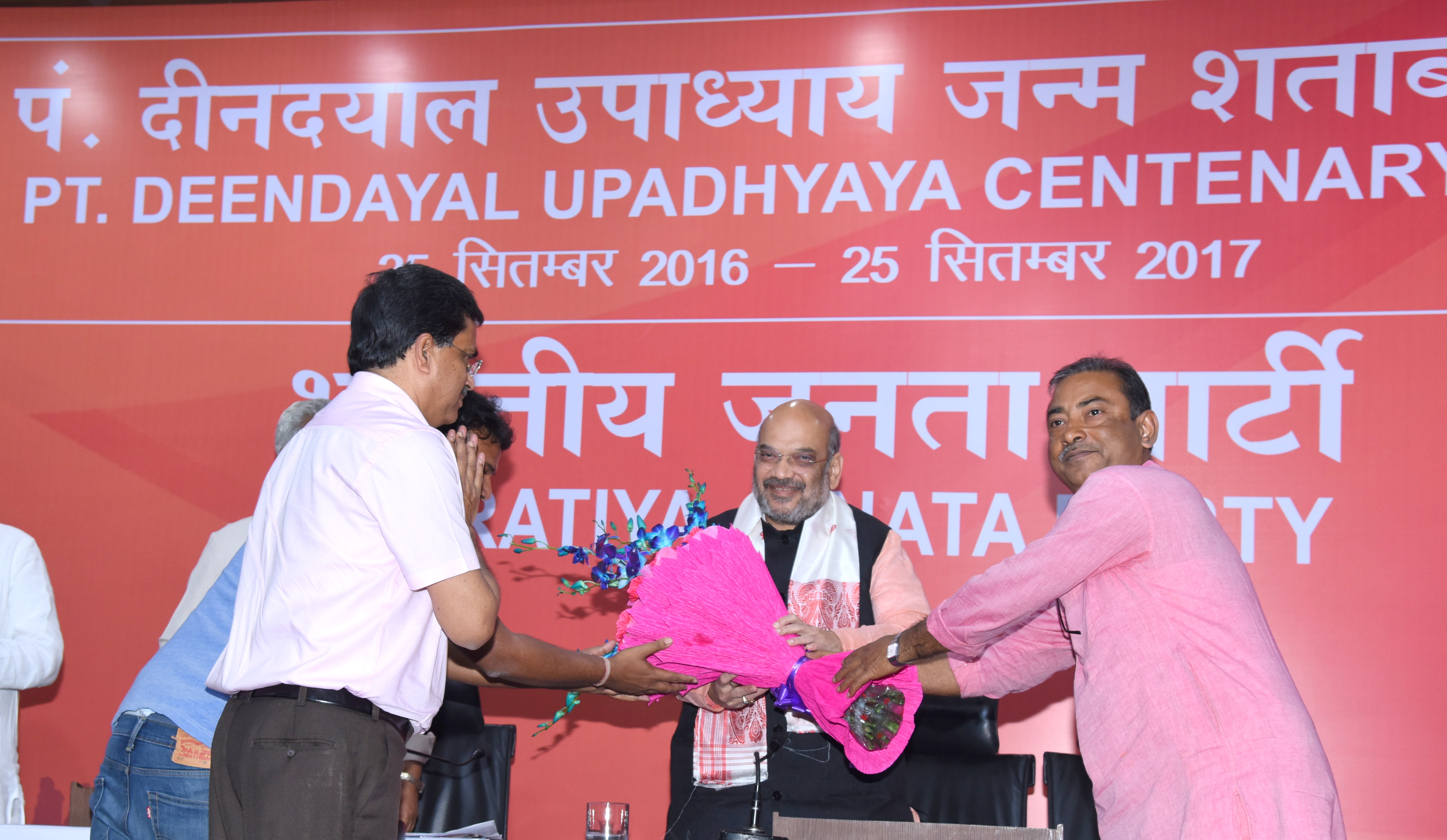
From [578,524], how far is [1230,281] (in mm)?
2260

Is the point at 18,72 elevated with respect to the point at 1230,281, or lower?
elevated

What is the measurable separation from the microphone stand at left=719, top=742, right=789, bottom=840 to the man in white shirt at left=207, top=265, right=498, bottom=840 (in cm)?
56

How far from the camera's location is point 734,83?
421 cm

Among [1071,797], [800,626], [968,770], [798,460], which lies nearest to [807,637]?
[800,626]

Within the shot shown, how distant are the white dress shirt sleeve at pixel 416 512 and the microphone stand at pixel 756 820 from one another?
2.18 ft

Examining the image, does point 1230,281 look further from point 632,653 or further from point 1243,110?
point 632,653

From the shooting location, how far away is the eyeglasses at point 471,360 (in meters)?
2.13

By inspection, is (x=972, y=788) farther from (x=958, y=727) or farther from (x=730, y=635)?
(x=730, y=635)

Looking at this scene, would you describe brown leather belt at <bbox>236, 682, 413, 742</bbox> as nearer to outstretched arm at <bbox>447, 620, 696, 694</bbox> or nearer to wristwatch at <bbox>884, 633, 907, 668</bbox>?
outstretched arm at <bbox>447, 620, 696, 694</bbox>

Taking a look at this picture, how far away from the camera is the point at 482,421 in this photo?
3105mm

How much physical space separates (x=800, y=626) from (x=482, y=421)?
0.99 meters

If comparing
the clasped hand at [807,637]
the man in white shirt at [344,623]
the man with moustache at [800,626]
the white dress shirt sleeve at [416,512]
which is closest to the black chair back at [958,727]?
the man with moustache at [800,626]

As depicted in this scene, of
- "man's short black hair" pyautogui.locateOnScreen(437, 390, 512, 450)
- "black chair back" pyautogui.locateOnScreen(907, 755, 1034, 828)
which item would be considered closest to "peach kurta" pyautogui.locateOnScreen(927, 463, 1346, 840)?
"black chair back" pyautogui.locateOnScreen(907, 755, 1034, 828)

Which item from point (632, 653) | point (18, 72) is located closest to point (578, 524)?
point (632, 653)
